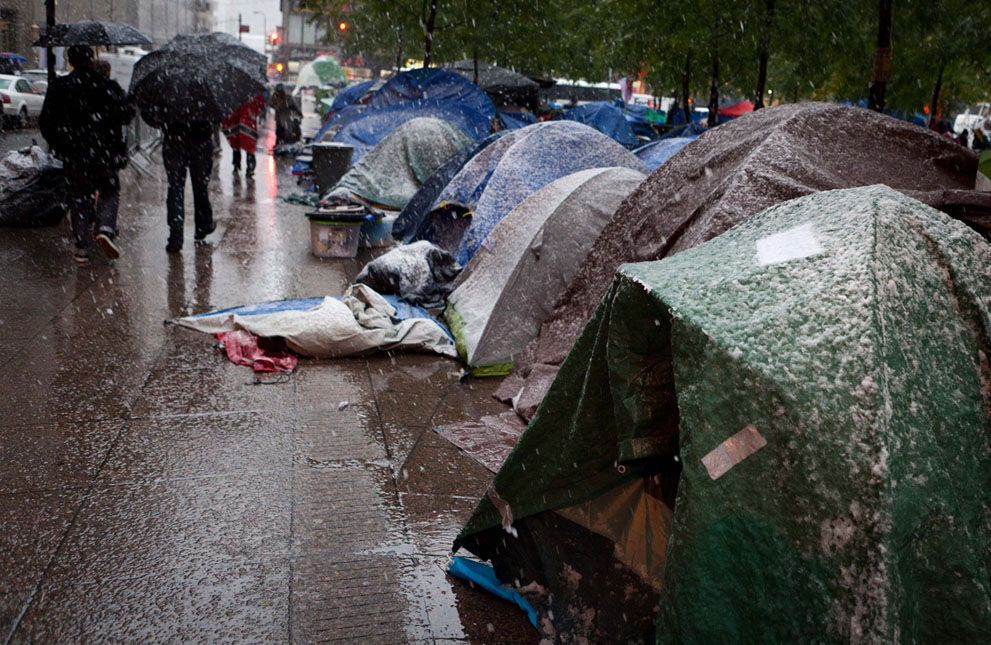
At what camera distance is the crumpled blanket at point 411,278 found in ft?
26.6

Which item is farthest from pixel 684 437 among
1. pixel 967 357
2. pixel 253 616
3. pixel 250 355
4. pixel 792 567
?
pixel 250 355

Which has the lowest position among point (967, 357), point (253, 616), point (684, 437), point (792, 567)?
point (253, 616)

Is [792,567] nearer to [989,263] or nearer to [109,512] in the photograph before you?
[989,263]

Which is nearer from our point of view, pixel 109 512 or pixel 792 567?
pixel 792 567

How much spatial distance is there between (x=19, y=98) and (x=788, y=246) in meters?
29.1

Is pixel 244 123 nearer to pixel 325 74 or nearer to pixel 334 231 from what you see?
pixel 334 231

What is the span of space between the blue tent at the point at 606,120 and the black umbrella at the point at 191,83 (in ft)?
44.7

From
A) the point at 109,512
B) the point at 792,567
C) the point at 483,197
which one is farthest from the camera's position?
the point at 483,197

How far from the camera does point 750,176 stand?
5.21 metres

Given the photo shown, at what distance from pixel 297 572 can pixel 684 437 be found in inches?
77.7

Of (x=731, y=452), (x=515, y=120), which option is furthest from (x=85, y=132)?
(x=515, y=120)

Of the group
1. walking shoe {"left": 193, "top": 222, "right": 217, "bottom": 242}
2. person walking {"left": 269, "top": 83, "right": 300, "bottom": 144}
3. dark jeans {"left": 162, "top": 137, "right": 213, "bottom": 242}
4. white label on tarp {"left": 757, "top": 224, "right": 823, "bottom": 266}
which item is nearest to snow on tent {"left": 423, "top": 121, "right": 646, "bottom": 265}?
Answer: dark jeans {"left": 162, "top": 137, "right": 213, "bottom": 242}

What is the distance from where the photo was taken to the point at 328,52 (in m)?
99.2

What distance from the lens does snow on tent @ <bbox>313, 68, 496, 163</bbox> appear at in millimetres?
17203
